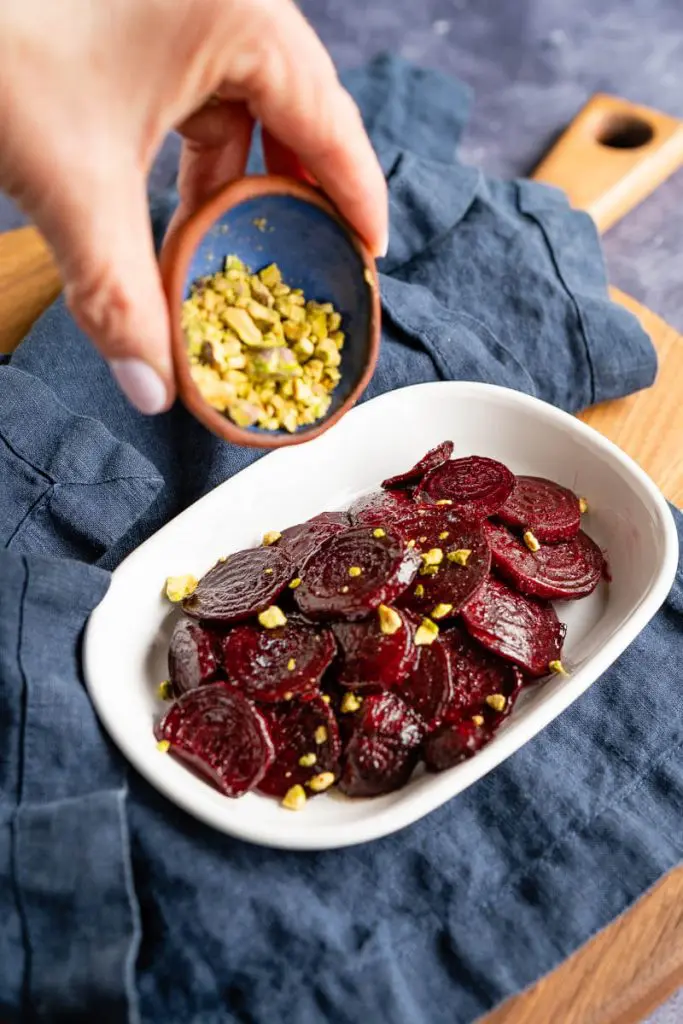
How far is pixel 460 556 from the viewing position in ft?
4.95

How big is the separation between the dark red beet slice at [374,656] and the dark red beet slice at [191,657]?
20 centimetres

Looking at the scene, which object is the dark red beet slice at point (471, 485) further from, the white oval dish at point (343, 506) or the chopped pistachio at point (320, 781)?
the chopped pistachio at point (320, 781)

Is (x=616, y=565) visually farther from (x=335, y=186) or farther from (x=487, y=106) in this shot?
(x=487, y=106)

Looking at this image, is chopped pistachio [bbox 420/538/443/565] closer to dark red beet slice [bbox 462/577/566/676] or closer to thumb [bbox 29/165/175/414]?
dark red beet slice [bbox 462/577/566/676]

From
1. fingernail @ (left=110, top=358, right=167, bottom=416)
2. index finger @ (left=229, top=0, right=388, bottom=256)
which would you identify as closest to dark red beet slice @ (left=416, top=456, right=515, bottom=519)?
index finger @ (left=229, top=0, right=388, bottom=256)

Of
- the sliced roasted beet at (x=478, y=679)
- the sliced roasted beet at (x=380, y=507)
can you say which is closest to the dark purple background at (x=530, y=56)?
the sliced roasted beet at (x=380, y=507)

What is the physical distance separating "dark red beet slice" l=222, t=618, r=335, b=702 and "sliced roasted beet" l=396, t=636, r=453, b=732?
124 millimetres

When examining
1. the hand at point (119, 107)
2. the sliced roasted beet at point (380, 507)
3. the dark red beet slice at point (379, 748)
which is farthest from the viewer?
the sliced roasted beet at point (380, 507)

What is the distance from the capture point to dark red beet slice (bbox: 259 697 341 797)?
1.38 metres

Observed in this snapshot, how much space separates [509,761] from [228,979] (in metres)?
0.49

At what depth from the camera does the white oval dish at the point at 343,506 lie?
1.33 metres

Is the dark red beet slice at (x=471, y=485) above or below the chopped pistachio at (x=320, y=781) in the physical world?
above

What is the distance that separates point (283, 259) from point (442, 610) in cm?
56

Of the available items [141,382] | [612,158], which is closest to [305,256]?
[141,382]
